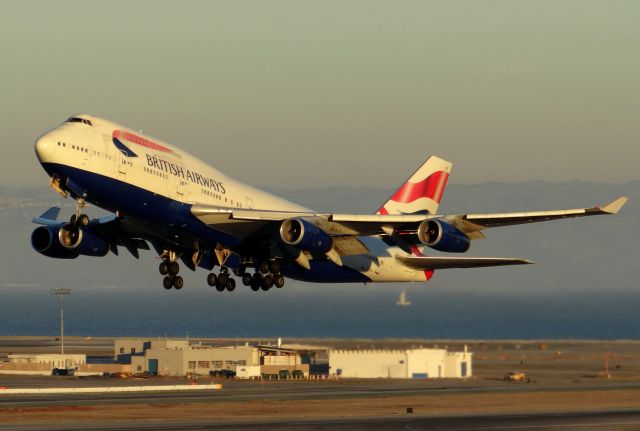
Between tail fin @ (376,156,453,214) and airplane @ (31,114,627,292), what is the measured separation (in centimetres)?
684

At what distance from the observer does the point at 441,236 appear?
7012 centimetres

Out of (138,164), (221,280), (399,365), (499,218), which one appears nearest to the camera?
(138,164)

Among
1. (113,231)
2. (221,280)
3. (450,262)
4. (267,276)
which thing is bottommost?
(221,280)

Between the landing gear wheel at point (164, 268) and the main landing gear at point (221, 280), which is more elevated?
the landing gear wheel at point (164, 268)

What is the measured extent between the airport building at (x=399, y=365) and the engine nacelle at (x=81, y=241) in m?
70.4

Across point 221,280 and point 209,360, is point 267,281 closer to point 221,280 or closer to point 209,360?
point 221,280

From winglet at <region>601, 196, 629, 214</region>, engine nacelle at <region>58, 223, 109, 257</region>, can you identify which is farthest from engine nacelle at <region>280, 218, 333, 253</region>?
winglet at <region>601, 196, 629, 214</region>

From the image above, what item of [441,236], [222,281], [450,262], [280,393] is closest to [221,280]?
[222,281]

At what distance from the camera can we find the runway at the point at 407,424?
80.4m

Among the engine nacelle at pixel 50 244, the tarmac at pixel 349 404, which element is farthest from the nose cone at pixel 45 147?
the tarmac at pixel 349 404

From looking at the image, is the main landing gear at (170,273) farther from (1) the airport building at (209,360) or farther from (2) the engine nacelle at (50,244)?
(1) the airport building at (209,360)

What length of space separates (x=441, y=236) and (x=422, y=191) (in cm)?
2185

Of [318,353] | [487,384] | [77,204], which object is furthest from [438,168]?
[318,353]

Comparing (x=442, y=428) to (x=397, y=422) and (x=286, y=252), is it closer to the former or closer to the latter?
(x=397, y=422)
